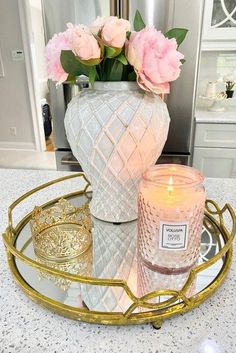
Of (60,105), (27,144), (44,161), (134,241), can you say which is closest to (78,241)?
(134,241)

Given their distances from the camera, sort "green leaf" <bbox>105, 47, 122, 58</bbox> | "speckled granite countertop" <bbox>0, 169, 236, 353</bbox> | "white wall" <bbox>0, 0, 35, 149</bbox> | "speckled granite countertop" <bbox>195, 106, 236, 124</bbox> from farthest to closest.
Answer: "white wall" <bbox>0, 0, 35, 149</bbox>, "speckled granite countertop" <bbox>195, 106, 236, 124</bbox>, "green leaf" <bbox>105, 47, 122, 58</bbox>, "speckled granite countertop" <bbox>0, 169, 236, 353</bbox>

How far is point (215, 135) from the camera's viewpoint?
6.54 ft

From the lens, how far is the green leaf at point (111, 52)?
47cm

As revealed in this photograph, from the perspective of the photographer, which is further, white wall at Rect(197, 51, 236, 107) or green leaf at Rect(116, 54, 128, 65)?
white wall at Rect(197, 51, 236, 107)

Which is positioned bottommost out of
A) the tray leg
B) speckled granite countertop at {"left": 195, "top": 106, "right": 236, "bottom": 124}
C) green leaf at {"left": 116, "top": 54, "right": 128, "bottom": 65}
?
speckled granite countertop at {"left": 195, "top": 106, "right": 236, "bottom": 124}

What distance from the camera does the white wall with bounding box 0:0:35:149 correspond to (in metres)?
3.28

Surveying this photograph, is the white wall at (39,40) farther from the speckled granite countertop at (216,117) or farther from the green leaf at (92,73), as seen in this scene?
the green leaf at (92,73)

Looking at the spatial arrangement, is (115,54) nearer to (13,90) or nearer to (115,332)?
(115,332)

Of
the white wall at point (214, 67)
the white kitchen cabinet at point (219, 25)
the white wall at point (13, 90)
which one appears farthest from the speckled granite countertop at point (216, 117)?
the white wall at point (13, 90)

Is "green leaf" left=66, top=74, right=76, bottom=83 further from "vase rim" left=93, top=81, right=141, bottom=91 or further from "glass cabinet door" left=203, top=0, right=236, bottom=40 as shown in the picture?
"glass cabinet door" left=203, top=0, right=236, bottom=40

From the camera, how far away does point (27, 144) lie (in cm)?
382

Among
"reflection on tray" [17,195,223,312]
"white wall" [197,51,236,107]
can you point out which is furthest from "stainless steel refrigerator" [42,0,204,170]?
"reflection on tray" [17,195,223,312]

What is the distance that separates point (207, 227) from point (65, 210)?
12.3 inches

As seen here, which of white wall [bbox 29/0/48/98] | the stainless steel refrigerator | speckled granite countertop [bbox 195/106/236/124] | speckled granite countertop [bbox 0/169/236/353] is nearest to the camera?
speckled granite countertop [bbox 0/169/236/353]
